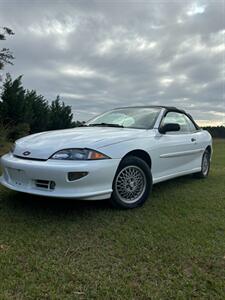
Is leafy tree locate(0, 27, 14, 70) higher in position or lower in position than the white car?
higher

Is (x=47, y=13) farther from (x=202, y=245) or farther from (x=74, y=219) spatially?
(x=202, y=245)

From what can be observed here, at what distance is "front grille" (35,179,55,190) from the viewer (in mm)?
3017

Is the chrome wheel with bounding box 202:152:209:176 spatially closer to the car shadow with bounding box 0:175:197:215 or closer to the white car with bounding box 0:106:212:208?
the white car with bounding box 0:106:212:208

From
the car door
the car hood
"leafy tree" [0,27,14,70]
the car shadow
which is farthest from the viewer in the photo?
"leafy tree" [0,27,14,70]

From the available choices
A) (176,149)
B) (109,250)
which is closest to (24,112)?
(176,149)

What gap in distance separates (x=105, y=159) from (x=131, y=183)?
2.02 feet

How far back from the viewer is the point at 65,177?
296 centimetres

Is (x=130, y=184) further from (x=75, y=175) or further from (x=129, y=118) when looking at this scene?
(x=129, y=118)

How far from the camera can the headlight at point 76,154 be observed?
306cm

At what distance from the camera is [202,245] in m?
2.64

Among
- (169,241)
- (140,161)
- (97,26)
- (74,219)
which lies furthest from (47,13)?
(169,241)

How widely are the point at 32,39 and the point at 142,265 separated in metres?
8.88

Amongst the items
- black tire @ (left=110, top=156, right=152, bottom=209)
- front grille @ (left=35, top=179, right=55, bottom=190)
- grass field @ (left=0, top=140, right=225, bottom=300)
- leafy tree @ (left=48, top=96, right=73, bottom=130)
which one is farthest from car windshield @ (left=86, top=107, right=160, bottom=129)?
leafy tree @ (left=48, top=96, right=73, bottom=130)

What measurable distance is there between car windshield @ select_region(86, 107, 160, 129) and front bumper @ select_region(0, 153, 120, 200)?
1098 mm
